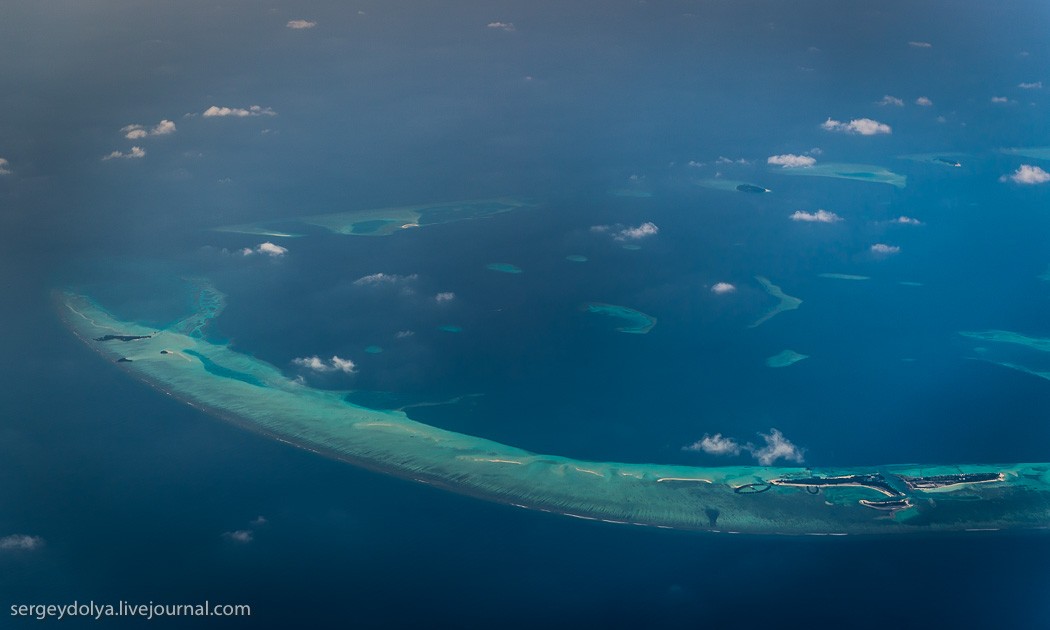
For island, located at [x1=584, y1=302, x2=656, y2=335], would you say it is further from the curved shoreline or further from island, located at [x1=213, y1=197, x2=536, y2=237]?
island, located at [x1=213, y1=197, x2=536, y2=237]

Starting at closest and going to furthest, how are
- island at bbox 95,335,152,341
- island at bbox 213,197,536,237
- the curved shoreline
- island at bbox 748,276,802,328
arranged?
the curved shoreline → island at bbox 95,335,152,341 → island at bbox 748,276,802,328 → island at bbox 213,197,536,237

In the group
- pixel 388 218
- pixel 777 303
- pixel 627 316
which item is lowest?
pixel 627 316

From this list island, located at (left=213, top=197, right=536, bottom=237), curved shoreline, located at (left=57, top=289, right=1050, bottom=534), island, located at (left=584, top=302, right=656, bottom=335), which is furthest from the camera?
island, located at (left=213, top=197, right=536, bottom=237)

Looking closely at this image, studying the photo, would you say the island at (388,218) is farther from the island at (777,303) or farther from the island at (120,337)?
the island at (777,303)

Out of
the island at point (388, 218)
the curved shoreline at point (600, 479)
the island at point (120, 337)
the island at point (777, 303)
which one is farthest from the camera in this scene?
the island at point (388, 218)

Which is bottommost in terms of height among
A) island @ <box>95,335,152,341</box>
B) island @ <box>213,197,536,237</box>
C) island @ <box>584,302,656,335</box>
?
island @ <box>95,335,152,341</box>

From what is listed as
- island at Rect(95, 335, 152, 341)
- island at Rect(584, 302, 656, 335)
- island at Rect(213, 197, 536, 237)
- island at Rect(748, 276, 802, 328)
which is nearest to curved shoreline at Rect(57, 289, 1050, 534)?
island at Rect(95, 335, 152, 341)

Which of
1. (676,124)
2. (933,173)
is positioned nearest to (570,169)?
(676,124)

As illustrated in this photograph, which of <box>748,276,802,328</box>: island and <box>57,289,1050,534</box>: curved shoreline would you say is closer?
<box>57,289,1050,534</box>: curved shoreline

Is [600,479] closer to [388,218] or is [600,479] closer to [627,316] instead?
[627,316]

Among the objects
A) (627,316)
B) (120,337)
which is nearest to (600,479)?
(627,316)

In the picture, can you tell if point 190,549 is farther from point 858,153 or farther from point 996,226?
point 858,153

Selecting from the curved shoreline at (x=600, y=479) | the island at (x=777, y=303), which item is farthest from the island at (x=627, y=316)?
the curved shoreline at (x=600, y=479)
